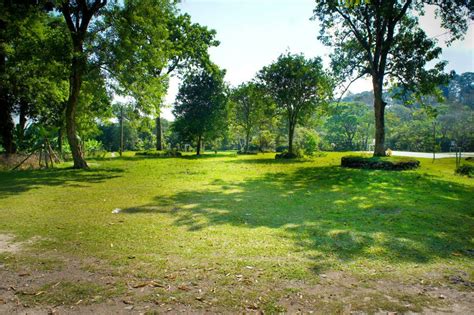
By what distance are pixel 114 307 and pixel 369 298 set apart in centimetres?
267

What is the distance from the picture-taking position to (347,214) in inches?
266

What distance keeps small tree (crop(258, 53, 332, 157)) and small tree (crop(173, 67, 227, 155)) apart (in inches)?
296

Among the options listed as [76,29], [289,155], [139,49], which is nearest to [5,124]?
[76,29]

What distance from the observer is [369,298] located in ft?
10.3

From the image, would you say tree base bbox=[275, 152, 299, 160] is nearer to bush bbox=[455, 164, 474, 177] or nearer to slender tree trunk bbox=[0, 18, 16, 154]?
bush bbox=[455, 164, 474, 177]

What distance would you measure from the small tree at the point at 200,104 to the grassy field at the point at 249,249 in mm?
27717

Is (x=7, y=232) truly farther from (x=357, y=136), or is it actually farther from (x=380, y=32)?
(x=357, y=136)

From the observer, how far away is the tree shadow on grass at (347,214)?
4.60m

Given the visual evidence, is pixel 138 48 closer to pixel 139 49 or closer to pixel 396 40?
pixel 139 49

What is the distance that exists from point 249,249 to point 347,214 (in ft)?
10.7

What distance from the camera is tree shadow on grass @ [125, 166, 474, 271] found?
460 centimetres

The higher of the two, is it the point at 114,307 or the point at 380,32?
the point at 380,32

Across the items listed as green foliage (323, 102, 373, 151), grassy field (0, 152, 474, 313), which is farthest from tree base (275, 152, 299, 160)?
green foliage (323, 102, 373, 151)

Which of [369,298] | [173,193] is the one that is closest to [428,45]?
[173,193]
